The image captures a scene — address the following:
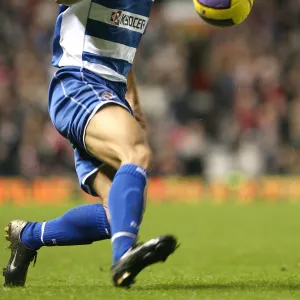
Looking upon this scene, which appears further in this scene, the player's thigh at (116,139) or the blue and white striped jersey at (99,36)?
the blue and white striped jersey at (99,36)

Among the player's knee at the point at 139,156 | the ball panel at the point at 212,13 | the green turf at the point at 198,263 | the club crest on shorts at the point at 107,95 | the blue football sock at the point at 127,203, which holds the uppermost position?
the ball panel at the point at 212,13

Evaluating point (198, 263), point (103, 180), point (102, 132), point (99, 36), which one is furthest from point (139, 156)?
point (198, 263)

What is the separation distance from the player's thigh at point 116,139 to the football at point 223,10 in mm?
745

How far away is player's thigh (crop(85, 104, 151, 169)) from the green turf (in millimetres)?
659

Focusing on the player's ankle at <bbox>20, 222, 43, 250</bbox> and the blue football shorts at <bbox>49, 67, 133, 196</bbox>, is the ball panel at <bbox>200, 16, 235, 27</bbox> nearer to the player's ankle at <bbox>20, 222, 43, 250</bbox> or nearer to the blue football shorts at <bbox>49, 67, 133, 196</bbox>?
the blue football shorts at <bbox>49, 67, 133, 196</bbox>

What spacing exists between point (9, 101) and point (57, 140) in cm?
134

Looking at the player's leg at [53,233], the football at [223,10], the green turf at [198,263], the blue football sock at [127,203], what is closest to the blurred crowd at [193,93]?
the green turf at [198,263]

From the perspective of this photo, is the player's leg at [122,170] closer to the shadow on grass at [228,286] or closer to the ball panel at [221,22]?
the shadow on grass at [228,286]

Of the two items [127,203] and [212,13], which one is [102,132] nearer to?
[127,203]

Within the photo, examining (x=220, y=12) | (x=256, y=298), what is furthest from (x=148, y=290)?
(x=220, y=12)

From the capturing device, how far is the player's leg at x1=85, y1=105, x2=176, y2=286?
4318 millimetres

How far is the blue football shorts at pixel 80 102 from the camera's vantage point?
4.64 metres

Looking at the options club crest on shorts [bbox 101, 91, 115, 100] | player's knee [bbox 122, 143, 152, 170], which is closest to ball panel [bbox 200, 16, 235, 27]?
club crest on shorts [bbox 101, 91, 115, 100]

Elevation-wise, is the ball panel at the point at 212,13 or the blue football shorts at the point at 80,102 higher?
the ball panel at the point at 212,13
